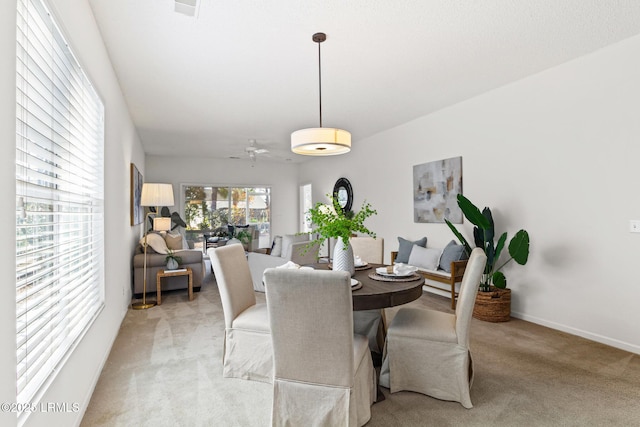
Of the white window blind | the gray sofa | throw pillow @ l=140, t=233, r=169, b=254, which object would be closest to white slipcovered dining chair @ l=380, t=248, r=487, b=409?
the white window blind

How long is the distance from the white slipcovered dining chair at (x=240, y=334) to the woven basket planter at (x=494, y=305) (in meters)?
2.39

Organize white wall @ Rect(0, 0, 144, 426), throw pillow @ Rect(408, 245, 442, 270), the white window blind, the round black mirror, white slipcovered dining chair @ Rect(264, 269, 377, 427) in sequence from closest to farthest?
white wall @ Rect(0, 0, 144, 426)
the white window blind
white slipcovered dining chair @ Rect(264, 269, 377, 427)
throw pillow @ Rect(408, 245, 442, 270)
the round black mirror

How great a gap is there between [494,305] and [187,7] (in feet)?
12.5

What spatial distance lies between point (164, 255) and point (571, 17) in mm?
5074

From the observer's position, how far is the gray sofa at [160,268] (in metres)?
4.66

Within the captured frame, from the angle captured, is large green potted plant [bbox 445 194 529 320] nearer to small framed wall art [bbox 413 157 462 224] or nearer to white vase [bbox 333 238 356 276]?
small framed wall art [bbox 413 157 462 224]

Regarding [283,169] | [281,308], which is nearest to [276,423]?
[281,308]

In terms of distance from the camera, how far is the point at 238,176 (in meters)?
8.95

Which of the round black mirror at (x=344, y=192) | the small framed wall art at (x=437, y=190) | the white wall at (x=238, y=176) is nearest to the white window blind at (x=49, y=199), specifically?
the small framed wall art at (x=437, y=190)

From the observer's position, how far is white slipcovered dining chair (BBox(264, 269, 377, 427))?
1637mm

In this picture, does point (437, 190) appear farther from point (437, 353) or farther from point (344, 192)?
point (437, 353)

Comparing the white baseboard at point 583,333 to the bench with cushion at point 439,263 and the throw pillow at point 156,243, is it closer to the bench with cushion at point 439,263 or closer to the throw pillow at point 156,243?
the bench with cushion at point 439,263

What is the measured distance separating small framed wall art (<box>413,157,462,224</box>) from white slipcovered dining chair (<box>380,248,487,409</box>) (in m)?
2.50

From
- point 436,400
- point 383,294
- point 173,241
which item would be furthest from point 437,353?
point 173,241
